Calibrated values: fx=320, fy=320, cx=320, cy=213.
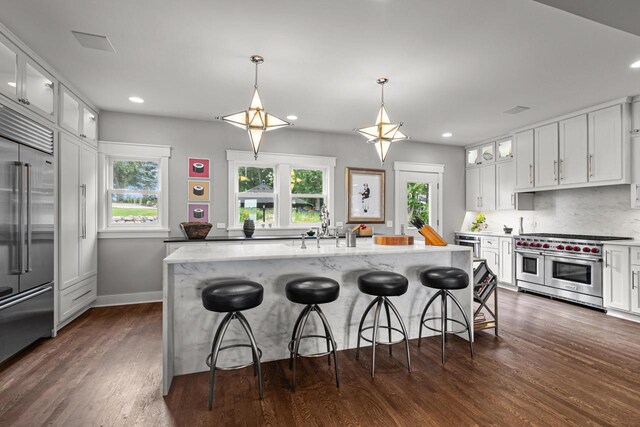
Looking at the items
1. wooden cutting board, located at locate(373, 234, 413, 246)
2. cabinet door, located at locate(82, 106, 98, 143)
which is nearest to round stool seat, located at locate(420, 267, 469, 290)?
wooden cutting board, located at locate(373, 234, 413, 246)

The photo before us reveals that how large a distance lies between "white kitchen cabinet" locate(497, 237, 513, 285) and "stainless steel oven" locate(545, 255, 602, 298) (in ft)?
1.99

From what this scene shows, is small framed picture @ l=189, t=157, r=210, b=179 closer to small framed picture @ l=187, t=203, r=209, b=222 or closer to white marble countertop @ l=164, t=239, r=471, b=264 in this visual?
small framed picture @ l=187, t=203, r=209, b=222

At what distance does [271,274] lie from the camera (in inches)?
105

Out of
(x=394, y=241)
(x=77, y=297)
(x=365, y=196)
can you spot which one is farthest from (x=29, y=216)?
(x=365, y=196)

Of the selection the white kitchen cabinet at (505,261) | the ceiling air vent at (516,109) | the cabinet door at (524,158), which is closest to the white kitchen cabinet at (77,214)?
the ceiling air vent at (516,109)

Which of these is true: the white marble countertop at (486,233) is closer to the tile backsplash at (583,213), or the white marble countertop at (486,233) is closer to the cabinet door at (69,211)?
the tile backsplash at (583,213)

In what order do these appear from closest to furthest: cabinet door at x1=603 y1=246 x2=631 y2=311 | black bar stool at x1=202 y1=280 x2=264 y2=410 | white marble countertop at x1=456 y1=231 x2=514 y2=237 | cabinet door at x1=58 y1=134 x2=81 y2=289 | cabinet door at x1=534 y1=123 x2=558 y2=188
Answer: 1. black bar stool at x1=202 y1=280 x2=264 y2=410
2. cabinet door at x1=58 y1=134 x2=81 y2=289
3. cabinet door at x1=603 y1=246 x2=631 y2=311
4. cabinet door at x1=534 y1=123 x2=558 y2=188
5. white marble countertop at x1=456 y1=231 x2=514 y2=237

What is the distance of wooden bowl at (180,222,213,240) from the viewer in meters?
4.38

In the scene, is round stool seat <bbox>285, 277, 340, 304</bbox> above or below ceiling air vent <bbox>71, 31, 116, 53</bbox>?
below

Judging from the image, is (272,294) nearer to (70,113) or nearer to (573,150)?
(70,113)

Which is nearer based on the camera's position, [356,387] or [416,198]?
[356,387]

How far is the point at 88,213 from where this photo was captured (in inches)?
157

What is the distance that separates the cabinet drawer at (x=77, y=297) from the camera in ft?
11.2

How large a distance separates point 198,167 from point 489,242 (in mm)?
5022
